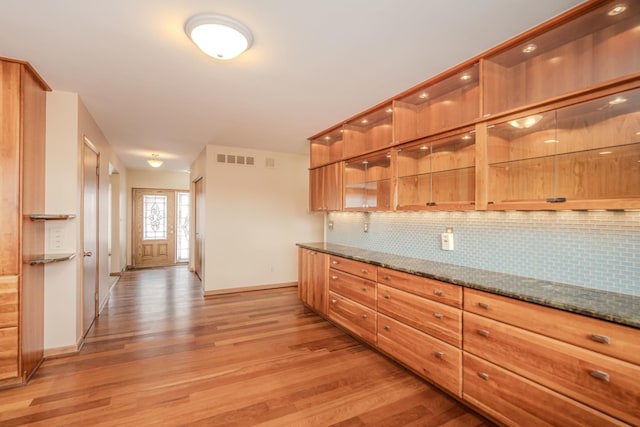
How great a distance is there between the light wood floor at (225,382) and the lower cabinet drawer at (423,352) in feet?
0.52

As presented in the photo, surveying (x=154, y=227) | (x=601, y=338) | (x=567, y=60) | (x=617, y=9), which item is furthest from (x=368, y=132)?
(x=154, y=227)

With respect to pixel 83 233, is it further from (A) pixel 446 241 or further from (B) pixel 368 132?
(A) pixel 446 241

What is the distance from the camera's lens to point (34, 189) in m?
2.62

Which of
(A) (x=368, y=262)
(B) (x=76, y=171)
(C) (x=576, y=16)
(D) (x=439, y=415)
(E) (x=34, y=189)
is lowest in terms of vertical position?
(D) (x=439, y=415)

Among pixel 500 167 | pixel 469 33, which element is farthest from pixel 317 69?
pixel 500 167

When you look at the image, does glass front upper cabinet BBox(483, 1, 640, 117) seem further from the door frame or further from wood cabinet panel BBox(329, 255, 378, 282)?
the door frame

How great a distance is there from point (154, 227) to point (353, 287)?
6951 millimetres

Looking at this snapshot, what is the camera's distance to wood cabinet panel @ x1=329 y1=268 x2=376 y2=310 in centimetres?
294

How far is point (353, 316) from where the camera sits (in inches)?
126

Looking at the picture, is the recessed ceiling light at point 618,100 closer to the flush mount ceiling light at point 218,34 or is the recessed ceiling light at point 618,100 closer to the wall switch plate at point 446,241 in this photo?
the wall switch plate at point 446,241

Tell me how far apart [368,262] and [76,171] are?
10.2 ft

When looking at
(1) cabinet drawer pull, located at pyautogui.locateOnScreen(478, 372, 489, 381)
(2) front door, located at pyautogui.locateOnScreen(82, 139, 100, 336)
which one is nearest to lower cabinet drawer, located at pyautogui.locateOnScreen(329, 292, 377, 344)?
(1) cabinet drawer pull, located at pyautogui.locateOnScreen(478, 372, 489, 381)

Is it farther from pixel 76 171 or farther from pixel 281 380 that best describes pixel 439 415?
pixel 76 171

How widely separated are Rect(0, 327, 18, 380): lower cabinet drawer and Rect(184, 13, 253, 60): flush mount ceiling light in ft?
8.81
